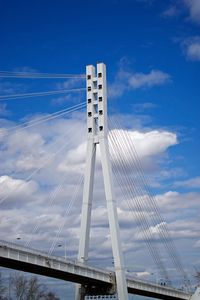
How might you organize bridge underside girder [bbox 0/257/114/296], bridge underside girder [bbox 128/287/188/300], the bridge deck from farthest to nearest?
bridge underside girder [bbox 128/287/188/300] → bridge underside girder [bbox 0/257/114/296] → the bridge deck

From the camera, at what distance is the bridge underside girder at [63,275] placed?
174 feet

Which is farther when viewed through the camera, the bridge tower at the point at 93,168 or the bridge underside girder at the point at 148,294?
the bridge underside girder at the point at 148,294

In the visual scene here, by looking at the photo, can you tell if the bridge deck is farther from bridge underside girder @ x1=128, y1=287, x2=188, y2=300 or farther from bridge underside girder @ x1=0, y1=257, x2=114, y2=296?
bridge underside girder @ x1=128, y1=287, x2=188, y2=300

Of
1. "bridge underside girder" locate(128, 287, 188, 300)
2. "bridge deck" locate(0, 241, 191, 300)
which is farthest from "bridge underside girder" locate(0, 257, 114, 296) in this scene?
"bridge underside girder" locate(128, 287, 188, 300)

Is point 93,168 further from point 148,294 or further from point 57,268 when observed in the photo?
point 148,294

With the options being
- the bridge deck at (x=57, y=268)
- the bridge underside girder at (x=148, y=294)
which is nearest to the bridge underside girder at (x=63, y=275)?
the bridge deck at (x=57, y=268)

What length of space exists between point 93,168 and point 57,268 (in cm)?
1077

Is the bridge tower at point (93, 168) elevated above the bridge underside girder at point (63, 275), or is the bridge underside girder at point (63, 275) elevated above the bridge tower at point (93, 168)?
the bridge tower at point (93, 168)

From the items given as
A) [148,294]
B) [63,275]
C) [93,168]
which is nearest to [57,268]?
[63,275]

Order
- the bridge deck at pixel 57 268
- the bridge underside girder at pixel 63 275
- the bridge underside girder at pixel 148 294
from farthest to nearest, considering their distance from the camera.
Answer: the bridge underside girder at pixel 148 294 < the bridge underside girder at pixel 63 275 < the bridge deck at pixel 57 268

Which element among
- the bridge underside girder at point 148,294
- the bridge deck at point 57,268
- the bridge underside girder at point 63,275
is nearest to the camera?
the bridge deck at point 57,268

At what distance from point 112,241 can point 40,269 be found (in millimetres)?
7823

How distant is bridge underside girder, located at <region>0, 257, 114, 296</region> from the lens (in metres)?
52.9

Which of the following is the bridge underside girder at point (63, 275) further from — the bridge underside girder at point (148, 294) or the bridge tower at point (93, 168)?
the bridge underside girder at point (148, 294)
